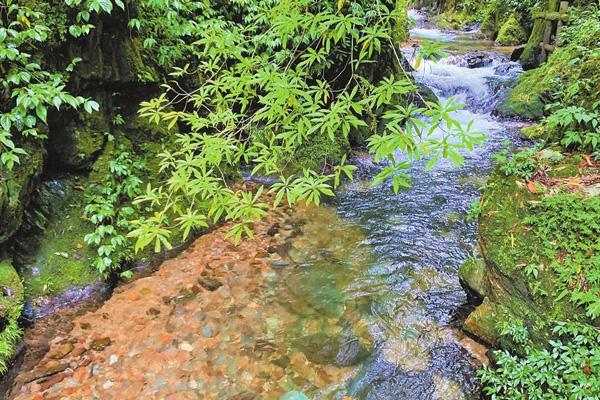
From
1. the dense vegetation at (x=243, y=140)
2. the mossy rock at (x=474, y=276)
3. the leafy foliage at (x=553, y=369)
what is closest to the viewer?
the dense vegetation at (x=243, y=140)

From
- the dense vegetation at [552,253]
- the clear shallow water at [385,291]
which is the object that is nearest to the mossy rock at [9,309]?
the clear shallow water at [385,291]

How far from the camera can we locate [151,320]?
3896 mm

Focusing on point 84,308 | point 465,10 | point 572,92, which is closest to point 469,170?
point 572,92

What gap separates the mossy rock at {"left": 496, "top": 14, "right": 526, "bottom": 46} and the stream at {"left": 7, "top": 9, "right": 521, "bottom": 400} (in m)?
15.8

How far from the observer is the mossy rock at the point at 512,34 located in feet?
59.3

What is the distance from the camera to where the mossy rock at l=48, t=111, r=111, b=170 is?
4.49m

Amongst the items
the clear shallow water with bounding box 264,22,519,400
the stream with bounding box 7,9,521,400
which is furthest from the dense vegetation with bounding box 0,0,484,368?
the clear shallow water with bounding box 264,22,519,400

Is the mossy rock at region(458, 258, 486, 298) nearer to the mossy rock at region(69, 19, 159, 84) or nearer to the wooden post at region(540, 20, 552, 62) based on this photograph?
the mossy rock at region(69, 19, 159, 84)

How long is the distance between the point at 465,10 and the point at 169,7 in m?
27.1

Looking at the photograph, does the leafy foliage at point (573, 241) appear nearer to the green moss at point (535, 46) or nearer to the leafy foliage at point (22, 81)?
the leafy foliage at point (22, 81)

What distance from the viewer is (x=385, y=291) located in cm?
442

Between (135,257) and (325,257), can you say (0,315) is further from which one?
(325,257)

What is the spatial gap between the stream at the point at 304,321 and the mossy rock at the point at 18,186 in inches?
45.2

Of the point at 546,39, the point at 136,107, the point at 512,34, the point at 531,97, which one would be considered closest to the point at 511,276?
the point at 136,107
